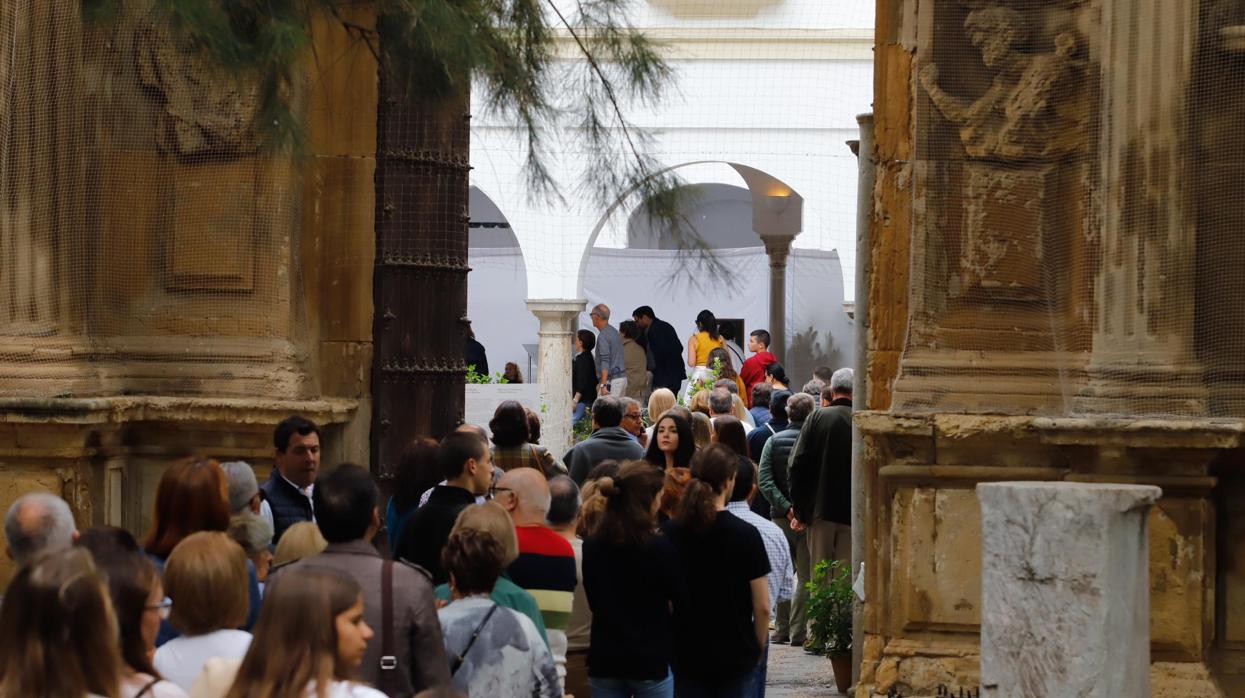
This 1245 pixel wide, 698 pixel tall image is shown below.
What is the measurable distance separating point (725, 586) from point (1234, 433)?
2.22 metres

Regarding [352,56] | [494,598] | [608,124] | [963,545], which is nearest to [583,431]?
[352,56]

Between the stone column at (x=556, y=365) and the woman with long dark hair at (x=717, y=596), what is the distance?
1430cm

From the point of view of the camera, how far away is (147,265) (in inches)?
373

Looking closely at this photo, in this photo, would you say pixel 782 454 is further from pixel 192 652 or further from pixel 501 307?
pixel 501 307

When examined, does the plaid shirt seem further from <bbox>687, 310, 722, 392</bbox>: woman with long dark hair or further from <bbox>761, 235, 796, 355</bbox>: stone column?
<bbox>761, 235, 796, 355</bbox>: stone column

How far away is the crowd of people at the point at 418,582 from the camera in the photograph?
3.96 meters

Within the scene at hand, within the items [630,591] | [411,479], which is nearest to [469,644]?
[630,591]

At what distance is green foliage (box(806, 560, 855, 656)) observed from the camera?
980cm

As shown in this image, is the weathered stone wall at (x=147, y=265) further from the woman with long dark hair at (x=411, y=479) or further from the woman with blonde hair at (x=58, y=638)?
the woman with blonde hair at (x=58, y=638)

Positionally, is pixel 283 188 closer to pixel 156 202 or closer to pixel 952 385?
pixel 156 202

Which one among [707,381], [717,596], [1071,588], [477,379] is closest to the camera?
[1071,588]

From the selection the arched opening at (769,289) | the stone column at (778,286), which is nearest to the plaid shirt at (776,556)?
the arched opening at (769,289)

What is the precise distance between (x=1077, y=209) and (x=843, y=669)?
8.90ft

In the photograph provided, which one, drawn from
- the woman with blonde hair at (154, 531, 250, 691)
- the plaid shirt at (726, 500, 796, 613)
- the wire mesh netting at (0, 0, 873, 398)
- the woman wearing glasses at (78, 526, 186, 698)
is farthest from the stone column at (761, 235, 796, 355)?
the woman wearing glasses at (78, 526, 186, 698)
